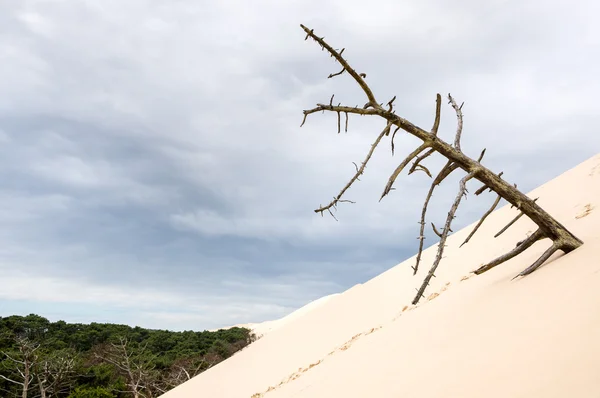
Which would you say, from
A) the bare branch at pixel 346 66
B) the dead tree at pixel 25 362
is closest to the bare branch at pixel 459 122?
the bare branch at pixel 346 66

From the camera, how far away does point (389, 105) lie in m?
3.85

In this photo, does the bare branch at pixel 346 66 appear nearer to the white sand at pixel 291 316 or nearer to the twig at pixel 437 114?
the twig at pixel 437 114

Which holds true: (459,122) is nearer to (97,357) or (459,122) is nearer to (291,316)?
(97,357)

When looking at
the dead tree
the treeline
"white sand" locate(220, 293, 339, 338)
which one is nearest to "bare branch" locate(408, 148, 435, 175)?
the treeline

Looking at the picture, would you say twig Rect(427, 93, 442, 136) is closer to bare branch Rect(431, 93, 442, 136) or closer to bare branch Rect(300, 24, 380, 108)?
bare branch Rect(431, 93, 442, 136)

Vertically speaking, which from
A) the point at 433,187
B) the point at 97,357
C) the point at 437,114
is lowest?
the point at 433,187

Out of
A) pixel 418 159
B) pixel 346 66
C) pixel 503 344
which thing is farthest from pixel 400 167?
pixel 503 344

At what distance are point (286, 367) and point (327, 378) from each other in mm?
7835

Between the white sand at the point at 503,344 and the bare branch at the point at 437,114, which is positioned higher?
the bare branch at the point at 437,114

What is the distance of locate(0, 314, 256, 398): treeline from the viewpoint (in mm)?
22281

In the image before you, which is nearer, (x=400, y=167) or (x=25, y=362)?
(x=400, y=167)

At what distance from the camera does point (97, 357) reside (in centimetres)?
3016

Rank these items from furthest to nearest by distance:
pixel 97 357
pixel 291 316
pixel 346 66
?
pixel 291 316 → pixel 97 357 → pixel 346 66

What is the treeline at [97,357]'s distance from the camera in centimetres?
2228
